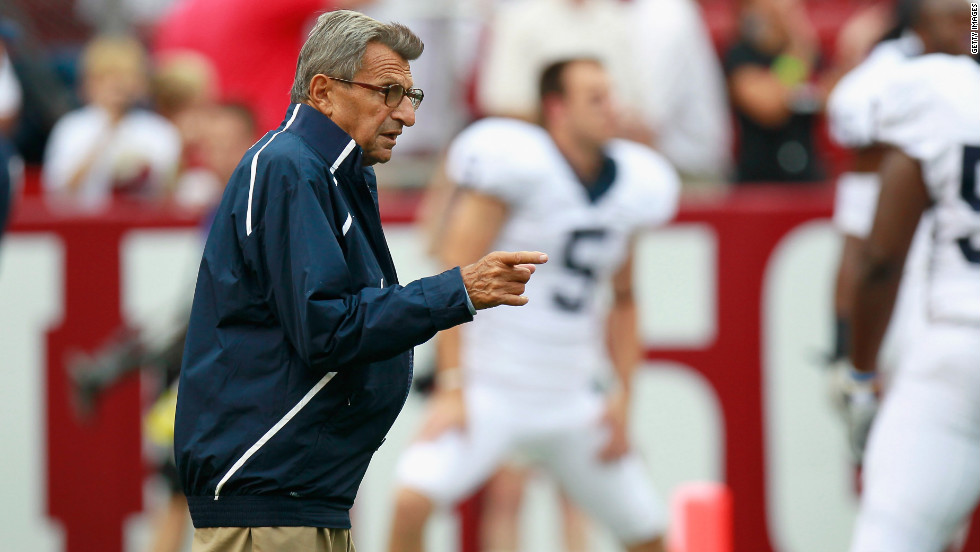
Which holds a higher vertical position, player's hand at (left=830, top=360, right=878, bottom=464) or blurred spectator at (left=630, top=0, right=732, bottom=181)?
blurred spectator at (left=630, top=0, right=732, bottom=181)

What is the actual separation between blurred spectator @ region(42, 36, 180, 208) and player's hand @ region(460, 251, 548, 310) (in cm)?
483

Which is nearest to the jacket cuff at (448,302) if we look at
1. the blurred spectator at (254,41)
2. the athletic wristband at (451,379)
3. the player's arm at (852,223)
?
the athletic wristband at (451,379)

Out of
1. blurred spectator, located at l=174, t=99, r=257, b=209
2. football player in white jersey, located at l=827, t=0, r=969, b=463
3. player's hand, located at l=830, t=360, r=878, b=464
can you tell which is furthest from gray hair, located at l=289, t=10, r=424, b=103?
blurred spectator, located at l=174, t=99, r=257, b=209

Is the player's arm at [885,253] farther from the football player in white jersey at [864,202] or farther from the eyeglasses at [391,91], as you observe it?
the eyeglasses at [391,91]

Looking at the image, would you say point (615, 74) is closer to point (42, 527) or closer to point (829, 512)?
point (829, 512)

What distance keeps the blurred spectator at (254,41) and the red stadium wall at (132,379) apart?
0.95 meters

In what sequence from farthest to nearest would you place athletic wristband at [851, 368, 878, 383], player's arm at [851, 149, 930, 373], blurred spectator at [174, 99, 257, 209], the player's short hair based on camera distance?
blurred spectator at [174, 99, 257, 209] < the player's short hair < athletic wristband at [851, 368, 878, 383] < player's arm at [851, 149, 930, 373]

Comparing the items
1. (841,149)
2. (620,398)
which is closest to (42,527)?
(620,398)

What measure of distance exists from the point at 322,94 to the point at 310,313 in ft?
1.70

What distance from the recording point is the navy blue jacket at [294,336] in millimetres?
2969

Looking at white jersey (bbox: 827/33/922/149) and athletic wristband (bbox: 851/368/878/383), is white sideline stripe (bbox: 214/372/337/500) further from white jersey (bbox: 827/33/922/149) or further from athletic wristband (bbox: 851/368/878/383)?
white jersey (bbox: 827/33/922/149)

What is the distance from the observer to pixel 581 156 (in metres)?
5.95

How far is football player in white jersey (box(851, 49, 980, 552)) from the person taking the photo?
4.20m

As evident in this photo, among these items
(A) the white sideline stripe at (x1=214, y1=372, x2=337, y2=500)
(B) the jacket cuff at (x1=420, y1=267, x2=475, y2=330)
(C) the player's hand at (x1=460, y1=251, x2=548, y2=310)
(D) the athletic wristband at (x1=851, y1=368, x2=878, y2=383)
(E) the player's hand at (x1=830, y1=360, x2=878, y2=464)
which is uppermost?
(C) the player's hand at (x1=460, y1=251, x2=548, y2=310)
